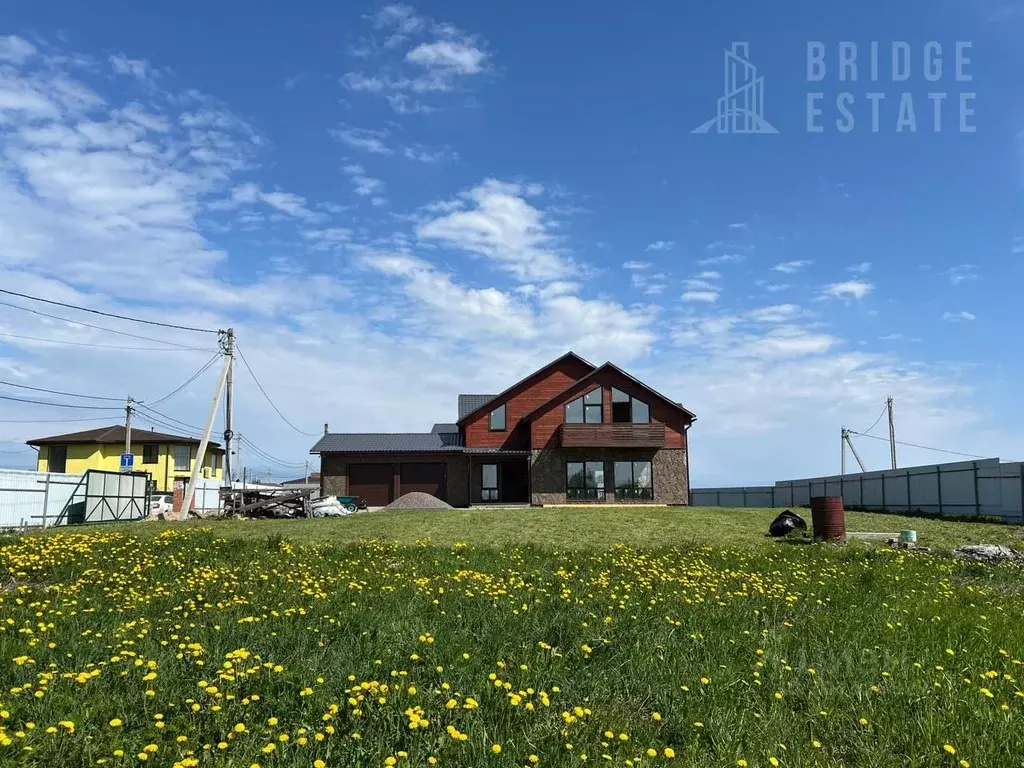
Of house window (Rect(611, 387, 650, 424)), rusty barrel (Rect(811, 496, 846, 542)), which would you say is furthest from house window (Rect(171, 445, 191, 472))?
rusty barrel (Rect(811, 496, 846, 542))

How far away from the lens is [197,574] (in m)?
10.8

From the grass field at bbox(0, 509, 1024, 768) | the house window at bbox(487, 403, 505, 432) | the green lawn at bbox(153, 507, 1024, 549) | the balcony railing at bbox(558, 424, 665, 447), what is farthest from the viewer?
the house window at bbox(487, 403, 505, 432)

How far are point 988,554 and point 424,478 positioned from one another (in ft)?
104

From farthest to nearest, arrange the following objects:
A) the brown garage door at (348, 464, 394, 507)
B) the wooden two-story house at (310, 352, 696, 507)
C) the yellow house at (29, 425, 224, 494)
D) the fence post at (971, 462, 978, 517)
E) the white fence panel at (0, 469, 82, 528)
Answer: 1. the yellow house at (29, 425, 224, 494)
2. the brown garage door at (348, 464, 394, 507)
3. the wooden two-story house at (310, 352, 696, 507)
4. the fence post at (971, 462, 978, 517)
5. the white fence panel at (0, 469, 82, 528)

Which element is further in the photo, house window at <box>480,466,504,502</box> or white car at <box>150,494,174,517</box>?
house window at <box>480,466,504,502</box>

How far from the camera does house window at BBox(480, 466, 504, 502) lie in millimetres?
43531

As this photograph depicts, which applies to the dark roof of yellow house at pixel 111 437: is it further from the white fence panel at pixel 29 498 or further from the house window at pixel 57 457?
the white fence panel at pixel 29 498

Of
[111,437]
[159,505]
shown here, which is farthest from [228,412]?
[111,437]

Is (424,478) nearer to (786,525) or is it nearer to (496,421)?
(496,421)

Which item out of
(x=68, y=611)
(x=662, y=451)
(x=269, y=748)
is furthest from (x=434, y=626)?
(x=662, y=451)

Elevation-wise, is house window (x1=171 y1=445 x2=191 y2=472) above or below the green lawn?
above

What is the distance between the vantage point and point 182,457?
217 feet

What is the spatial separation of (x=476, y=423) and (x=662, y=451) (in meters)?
11.2

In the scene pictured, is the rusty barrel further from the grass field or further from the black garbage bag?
the grass field
